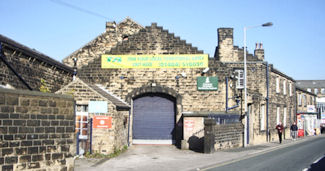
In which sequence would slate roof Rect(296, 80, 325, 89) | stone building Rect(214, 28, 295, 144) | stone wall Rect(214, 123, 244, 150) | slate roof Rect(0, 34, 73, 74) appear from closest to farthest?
slate roof Rect(0, 34, 73, 74) → stone wall Rect(214, 123, 244, 150) → stone building Rect(214, 28, 295, 144) → slate roof Rect(296, 80, 325, 89)

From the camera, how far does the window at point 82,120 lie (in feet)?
53.4

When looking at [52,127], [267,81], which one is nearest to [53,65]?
[52,127]

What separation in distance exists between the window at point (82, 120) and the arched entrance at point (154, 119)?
535cm

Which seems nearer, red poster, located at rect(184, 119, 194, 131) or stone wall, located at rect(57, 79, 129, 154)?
stone wall, located at rect(57, 79, 129, 154)

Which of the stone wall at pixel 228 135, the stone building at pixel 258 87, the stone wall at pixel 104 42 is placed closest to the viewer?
the stone wall at pixel 228 135

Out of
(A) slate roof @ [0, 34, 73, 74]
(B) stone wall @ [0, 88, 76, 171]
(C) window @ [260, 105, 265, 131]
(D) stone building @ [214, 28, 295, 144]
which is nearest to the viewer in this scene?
(B) stone wall @ [0, 88, 76, 171]

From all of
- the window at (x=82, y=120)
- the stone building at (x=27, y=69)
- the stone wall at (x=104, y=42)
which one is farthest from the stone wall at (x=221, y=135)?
the stone wall at (x=104, y=42)

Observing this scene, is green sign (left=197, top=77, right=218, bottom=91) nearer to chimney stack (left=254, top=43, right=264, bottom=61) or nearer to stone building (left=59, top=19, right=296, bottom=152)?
stone building (left=59, top=19, right=296, bottom=152)

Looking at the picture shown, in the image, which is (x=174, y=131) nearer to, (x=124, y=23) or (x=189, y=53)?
(x=189, y=53)

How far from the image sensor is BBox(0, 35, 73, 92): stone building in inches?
573

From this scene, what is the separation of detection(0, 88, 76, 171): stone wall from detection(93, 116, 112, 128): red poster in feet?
15.4

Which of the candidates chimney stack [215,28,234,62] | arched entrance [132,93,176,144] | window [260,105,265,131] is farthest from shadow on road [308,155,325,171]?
chimney stack [215,28,234,62]

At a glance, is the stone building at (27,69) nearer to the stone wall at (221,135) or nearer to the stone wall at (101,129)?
the stone wall at (101,129)

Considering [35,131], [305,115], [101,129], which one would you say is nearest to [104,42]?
[101,129]
